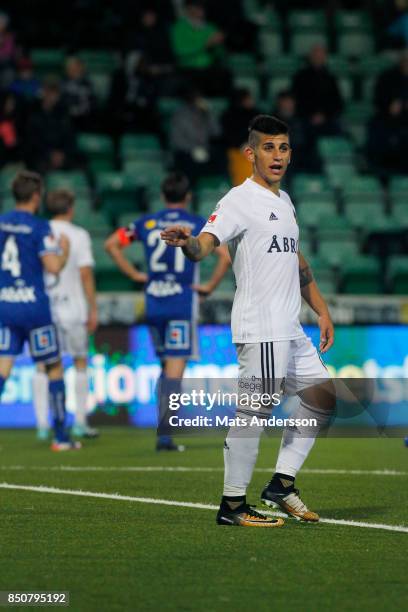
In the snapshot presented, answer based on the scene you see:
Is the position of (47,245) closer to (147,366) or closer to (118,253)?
(118,253)

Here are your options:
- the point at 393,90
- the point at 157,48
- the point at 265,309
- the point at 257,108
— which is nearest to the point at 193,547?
the point at 265,309

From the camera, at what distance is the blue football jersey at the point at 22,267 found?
39.8ft

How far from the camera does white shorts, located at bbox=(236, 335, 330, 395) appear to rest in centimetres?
746

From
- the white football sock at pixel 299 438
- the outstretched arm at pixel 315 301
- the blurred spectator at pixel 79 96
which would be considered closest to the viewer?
the white football sock at pixel 299 438

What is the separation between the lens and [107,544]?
702 cm

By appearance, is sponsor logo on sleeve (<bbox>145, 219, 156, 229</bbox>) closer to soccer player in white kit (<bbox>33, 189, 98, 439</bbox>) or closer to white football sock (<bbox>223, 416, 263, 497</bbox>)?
soccer player in white kit (<bbox>33, 189, 98, 439</bbox>)

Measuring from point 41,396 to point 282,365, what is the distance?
22.5ft

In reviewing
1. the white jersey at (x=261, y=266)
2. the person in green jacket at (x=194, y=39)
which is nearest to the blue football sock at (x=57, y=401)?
the white jersey at (x=261, y=266)

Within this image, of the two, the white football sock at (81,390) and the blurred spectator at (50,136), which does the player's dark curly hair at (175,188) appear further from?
the blurred spectator at (50,136)

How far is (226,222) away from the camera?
7.41m

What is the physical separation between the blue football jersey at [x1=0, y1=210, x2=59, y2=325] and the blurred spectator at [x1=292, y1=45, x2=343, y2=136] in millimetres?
8786

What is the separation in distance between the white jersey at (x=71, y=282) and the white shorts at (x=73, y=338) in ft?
0.16

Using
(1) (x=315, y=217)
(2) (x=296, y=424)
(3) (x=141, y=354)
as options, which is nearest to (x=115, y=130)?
(1) (x=315, y=217)

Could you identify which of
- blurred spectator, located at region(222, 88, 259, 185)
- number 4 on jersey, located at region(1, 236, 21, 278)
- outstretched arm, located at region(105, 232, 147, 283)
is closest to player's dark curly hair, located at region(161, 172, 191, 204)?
outstretched arm, located at region(105, 232, 147, 283)
